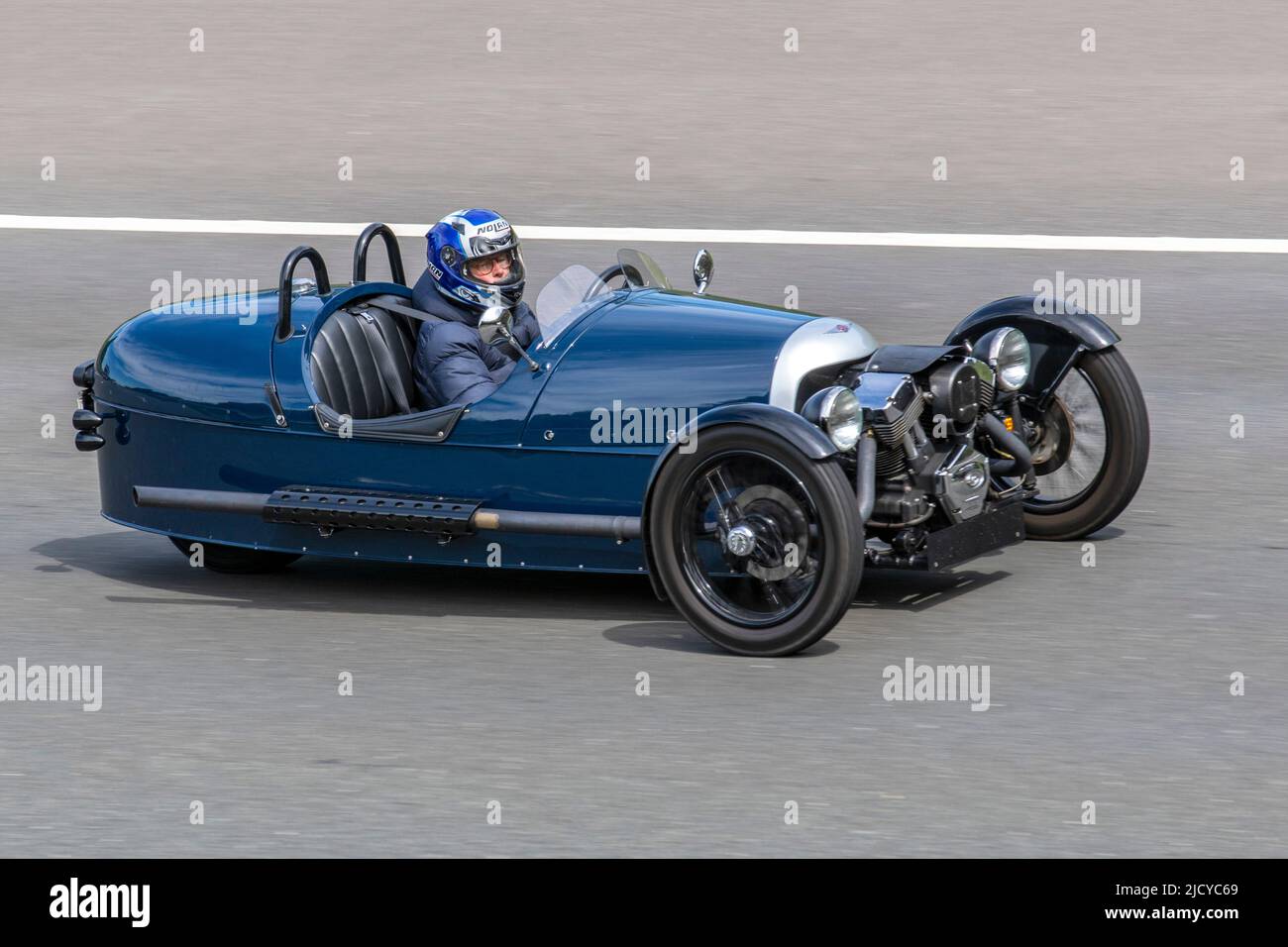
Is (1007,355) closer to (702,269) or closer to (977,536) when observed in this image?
(977,536)

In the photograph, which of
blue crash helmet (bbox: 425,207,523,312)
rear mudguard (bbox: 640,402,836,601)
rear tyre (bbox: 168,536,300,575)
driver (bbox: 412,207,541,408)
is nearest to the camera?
rear mudguard (bbox: 640,402,836,601)

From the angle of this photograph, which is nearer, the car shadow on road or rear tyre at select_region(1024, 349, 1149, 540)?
the car shadow on road

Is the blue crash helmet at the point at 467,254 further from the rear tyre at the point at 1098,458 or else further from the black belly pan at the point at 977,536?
the rear tyre at the point at 1098,458

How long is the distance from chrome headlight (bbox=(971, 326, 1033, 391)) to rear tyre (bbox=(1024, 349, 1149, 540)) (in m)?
0.37

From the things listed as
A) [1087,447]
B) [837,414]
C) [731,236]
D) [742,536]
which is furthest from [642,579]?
[731,236]

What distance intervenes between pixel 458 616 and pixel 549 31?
35.7 feet

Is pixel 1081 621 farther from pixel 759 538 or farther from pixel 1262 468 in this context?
pixel 1262 468

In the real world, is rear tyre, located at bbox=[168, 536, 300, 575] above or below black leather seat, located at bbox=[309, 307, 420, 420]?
below

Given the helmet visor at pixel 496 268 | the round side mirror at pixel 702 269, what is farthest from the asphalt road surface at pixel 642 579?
the round side mirror at pixel 702 269

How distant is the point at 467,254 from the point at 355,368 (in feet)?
1.91

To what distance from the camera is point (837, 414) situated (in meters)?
7.08

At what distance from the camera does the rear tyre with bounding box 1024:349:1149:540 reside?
26.6 feet

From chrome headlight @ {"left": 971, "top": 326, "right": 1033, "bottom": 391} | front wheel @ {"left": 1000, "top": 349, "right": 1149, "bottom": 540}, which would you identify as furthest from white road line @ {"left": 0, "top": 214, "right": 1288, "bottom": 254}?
chrome headlight @ {"left": 971, "top": 326, "right": 1033, "bottom": 391}

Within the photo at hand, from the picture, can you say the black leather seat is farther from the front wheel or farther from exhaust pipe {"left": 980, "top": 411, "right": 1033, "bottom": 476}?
the front wheel
